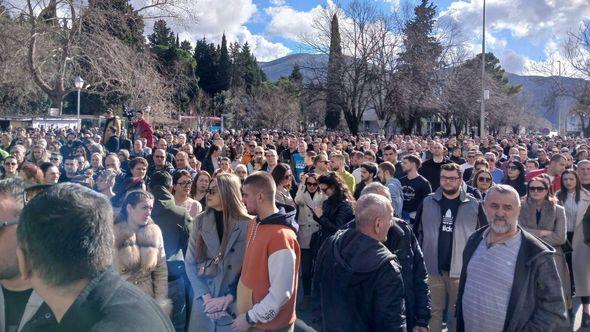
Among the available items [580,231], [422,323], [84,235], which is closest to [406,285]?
[422,323]

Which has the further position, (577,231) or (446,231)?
(577,231)

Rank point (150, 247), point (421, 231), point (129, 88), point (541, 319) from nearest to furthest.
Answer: point (541, 319), point (150, 247), point (421, 231), point (129, 88)

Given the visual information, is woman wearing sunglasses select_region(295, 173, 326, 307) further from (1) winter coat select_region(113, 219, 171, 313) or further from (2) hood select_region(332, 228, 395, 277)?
(2) hood select_region(332, 228, 395, 277)

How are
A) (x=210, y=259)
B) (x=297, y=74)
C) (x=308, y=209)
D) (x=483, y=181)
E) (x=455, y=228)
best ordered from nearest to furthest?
(x=210, y=259), (x=455, y=228), (x=308, y=209), (x=483, y=181), (x=297, y=74)

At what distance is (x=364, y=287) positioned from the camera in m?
3.39

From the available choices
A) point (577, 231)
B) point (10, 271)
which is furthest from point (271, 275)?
Result: point (577, 231)

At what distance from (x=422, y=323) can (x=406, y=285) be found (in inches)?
11.0

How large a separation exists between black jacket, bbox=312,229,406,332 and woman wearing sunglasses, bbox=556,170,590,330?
421 cm

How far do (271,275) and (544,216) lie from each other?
361 cm

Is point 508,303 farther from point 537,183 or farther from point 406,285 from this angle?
point 537,183

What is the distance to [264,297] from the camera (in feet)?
11.5

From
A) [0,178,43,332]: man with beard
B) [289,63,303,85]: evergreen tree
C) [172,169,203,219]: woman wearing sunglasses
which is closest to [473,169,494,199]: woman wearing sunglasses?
[172,169,203,219]: woman wearing sunglasses

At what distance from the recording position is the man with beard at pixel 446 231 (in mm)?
5273

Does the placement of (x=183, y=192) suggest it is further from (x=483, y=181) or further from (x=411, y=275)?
(x=483, y=181)
